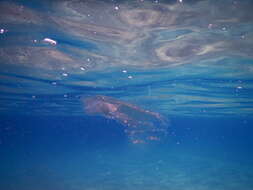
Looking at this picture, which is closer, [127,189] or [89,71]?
[89,71]

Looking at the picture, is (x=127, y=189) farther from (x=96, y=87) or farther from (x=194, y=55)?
(x=194, y=55)

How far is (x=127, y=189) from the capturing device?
2462 centimetres

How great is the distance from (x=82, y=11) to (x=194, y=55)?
30.1 feet

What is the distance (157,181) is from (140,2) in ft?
79.1

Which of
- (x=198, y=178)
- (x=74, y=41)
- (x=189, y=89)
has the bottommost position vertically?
(x=198, y=178)

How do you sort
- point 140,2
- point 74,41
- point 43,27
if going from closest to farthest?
point 140,2, point 43,27, point 74,41

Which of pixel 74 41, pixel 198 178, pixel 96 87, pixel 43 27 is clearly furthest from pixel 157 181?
pixel 43 27

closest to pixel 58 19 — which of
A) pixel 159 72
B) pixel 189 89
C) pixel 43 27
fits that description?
pixel 43 27

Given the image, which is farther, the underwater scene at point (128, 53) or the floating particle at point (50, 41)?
the floating particle at point (50, 41)

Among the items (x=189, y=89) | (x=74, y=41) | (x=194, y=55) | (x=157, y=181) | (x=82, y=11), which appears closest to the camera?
(x=82, y=11)

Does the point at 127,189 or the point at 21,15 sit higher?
the point at 21,15

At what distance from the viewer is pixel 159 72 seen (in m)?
21.4

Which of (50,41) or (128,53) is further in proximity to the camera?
(128,53)

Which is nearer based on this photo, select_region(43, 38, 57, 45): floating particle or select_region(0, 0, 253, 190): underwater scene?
select_region(0, 0, 253, 190): underwater scene
